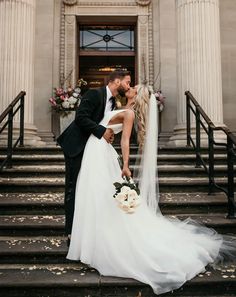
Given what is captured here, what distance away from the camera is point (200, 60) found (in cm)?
820

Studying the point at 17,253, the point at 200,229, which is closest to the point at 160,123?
the point at 200,229

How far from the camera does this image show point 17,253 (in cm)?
440

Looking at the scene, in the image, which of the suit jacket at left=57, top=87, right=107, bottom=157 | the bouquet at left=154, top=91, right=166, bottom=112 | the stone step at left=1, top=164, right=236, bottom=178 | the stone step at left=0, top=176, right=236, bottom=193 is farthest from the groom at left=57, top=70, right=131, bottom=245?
the bouquet at left=154, top=91, right=166, bottom=112

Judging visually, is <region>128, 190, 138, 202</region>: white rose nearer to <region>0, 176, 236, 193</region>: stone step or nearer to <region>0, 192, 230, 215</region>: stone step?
<region>0, 192, 230, 215</region>: stone step

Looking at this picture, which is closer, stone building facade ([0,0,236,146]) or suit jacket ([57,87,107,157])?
suit jacket ([57,87,107,157])

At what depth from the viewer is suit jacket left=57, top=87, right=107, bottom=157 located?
420cm

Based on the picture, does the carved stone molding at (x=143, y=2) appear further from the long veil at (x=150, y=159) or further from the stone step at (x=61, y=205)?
the long veil at (x=150, y=159)

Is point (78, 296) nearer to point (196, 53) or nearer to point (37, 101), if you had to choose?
point (196, 53)

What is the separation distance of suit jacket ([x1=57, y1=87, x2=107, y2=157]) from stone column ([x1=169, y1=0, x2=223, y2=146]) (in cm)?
423

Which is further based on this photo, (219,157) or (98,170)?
(219,157)

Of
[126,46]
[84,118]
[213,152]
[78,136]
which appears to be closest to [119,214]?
[78,136]

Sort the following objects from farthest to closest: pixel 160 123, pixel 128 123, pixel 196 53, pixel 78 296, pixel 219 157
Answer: pixel 160 123
pixel 196 53
pixel 219 157
pixel 128 123
pixel 78 296

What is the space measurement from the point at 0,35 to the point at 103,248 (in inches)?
238

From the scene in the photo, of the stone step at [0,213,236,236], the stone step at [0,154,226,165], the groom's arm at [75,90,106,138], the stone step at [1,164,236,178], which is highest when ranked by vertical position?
the groom's arm at [75,90,106,138]
